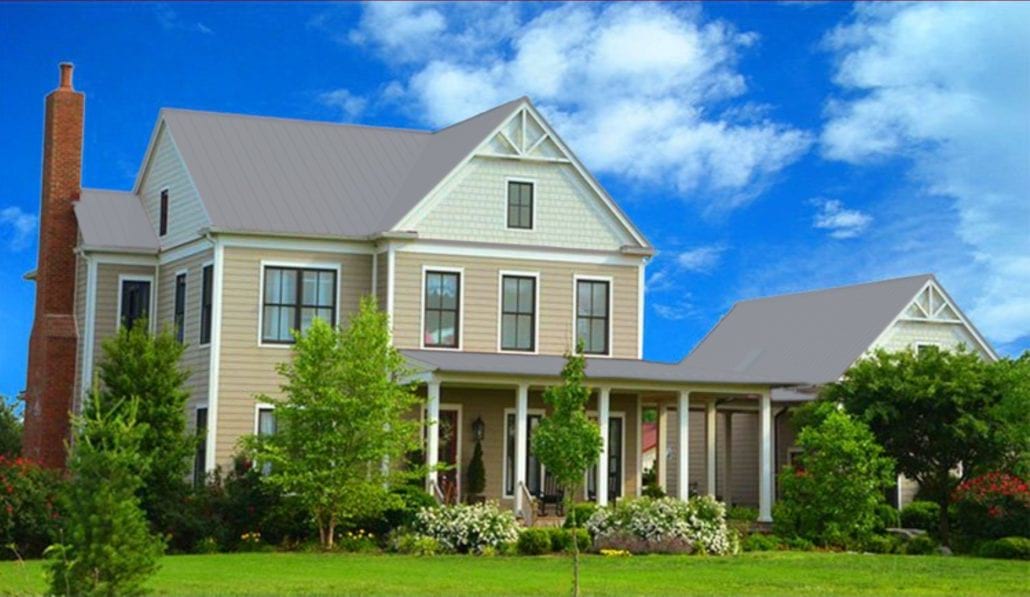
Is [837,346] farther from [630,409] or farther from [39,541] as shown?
[39,541]

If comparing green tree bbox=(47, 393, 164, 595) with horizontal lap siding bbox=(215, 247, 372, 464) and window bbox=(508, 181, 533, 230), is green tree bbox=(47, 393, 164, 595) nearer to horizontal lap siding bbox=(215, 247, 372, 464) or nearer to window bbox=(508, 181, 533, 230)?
horizontal lap siding bbox=(215, 247, 372, 464)

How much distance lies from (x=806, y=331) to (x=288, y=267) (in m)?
19.0

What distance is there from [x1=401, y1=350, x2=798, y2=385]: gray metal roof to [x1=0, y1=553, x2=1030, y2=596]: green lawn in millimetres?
6111

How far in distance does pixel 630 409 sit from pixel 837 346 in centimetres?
929

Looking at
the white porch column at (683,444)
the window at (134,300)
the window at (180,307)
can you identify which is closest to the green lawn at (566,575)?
the white porch column at (683,444)

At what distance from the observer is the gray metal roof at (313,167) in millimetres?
39750

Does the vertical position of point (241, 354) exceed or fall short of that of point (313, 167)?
it falls short

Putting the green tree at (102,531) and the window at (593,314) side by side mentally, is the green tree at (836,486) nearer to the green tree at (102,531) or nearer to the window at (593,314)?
the window at (593,314)

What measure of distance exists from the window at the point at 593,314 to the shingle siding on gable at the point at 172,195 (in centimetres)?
952

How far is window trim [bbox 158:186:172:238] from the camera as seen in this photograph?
42594mm

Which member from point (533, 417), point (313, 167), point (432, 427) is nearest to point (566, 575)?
point (432, 427)

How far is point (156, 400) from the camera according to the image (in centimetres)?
3422

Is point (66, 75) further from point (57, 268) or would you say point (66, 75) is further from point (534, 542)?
point (534, 542)

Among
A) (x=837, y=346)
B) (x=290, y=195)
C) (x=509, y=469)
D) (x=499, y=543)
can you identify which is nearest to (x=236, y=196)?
(x=290, y=195)
